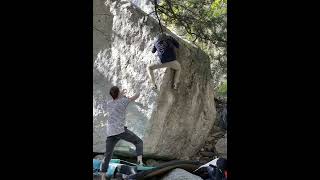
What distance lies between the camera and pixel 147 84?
471 cm

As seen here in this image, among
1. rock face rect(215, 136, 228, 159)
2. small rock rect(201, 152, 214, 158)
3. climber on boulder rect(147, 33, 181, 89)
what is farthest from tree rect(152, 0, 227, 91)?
small rock rect(201, 152, 214, 158)

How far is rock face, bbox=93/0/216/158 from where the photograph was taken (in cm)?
467

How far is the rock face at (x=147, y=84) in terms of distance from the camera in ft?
15.3

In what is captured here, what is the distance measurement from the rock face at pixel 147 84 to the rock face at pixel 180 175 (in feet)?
2.70

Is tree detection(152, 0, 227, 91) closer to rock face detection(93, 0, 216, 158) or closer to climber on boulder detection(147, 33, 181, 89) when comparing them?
rock face detection(93, 0, 216, 158)

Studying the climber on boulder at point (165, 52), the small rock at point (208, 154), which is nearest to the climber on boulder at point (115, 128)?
the climber on boulder at point (165, 52)

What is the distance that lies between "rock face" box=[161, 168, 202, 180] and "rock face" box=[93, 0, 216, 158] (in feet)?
2.70
